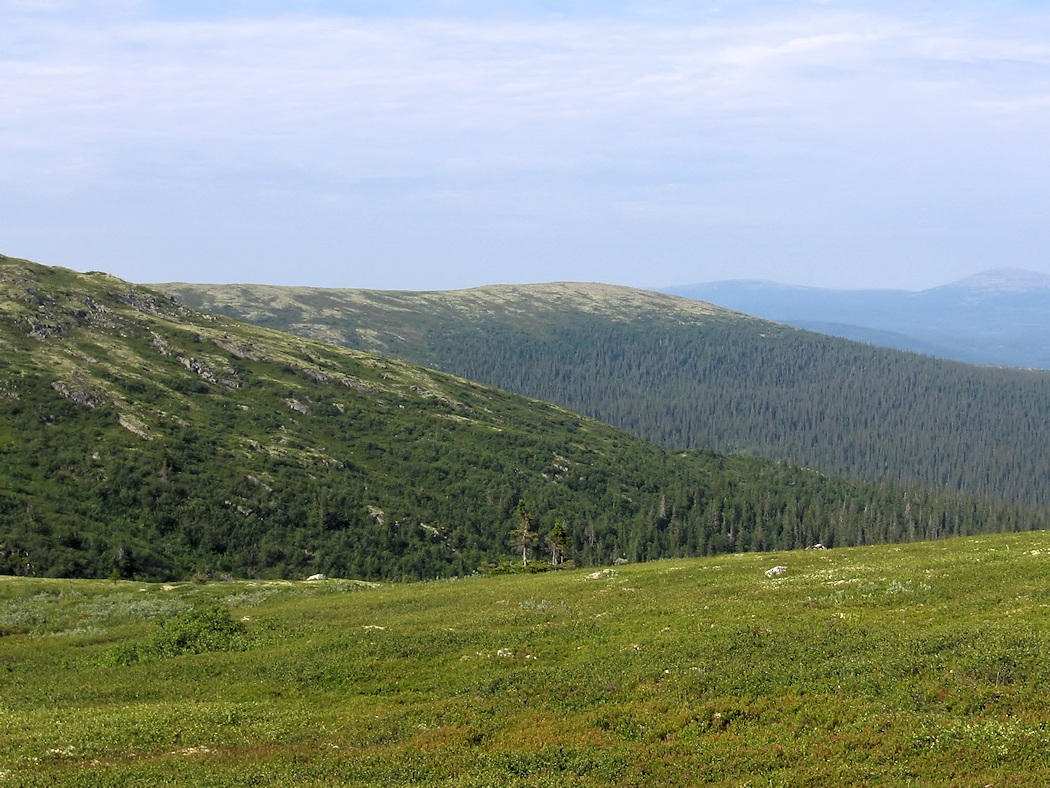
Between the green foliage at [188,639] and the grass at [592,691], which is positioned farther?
the green foliage at [188,639]

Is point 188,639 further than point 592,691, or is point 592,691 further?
point 188,639

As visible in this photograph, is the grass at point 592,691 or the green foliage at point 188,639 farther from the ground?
the grass at point 592,691

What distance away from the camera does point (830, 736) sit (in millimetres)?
21391

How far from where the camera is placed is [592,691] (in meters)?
26.7

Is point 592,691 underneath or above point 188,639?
above

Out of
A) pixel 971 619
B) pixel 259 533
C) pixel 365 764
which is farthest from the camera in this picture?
pixel 259 533

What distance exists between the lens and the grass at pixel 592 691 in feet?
67.1

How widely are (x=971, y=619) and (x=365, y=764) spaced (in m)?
23.4

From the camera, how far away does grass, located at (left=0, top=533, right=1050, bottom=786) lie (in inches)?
805

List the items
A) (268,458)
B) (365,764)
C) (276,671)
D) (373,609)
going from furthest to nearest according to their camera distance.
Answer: (268,458)
(373,609)
(276,671)
(365,764)

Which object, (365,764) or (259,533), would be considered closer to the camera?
(365,764)

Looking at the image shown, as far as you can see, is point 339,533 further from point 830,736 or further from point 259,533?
point 830,736

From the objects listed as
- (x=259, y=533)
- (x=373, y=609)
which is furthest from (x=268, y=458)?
(x=373, y=609)

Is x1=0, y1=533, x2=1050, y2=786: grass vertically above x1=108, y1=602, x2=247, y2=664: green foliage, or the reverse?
x1=0, y1=533, x2=1050, y2=786: grass
